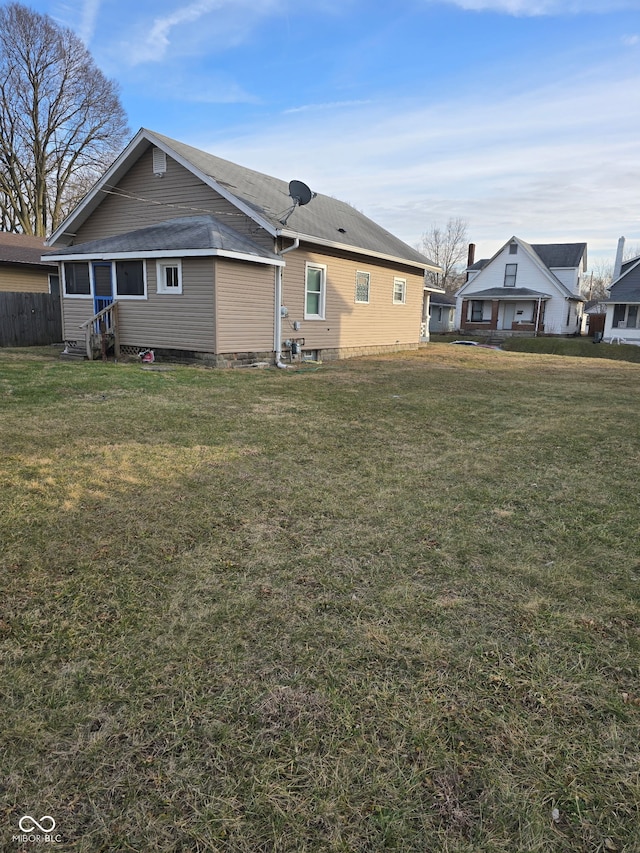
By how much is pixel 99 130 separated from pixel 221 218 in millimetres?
25051

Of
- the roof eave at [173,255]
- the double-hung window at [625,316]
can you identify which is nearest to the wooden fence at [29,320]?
the roof eave at [173,255]

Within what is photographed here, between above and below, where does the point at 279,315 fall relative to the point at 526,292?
below

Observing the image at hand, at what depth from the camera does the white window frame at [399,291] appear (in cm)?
1812

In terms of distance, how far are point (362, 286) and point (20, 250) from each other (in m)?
13.9

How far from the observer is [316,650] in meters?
2.26

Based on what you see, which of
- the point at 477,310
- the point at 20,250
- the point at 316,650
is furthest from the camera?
the point at 477,310

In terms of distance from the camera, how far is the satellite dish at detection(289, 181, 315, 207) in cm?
1256

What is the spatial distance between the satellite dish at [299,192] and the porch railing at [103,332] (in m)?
5.08

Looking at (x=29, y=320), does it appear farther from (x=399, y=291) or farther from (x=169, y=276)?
(x=399, y=291)

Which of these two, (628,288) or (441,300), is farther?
(441,300)

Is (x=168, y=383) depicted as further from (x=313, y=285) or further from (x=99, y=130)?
(x=99, y=130)

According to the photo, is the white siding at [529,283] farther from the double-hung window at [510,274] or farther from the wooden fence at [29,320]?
the wooden fence at [29,320]

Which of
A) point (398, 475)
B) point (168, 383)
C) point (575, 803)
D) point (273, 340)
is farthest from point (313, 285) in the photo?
point (575, 803)

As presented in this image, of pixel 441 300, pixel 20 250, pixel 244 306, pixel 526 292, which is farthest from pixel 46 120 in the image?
pixel 526 292
